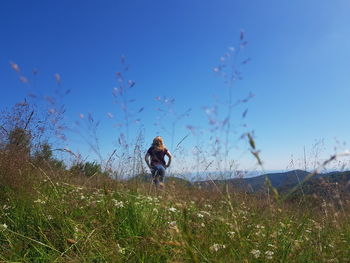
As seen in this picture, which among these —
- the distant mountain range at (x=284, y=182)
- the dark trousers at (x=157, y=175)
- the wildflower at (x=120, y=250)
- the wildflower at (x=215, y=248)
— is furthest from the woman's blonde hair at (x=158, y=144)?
the wildflower at (x=215, y=248)

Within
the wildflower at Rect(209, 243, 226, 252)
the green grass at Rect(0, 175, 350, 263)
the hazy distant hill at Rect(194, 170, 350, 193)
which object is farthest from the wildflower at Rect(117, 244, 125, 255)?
the hazy distant hill at Rect(194, 170, 350, 193)

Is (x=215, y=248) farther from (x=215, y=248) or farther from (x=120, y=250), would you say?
(x=120, y=250)

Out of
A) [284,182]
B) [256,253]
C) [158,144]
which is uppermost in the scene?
[158,144]

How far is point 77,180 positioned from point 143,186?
2.70 ft

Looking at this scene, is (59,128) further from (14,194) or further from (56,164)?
(56,164)

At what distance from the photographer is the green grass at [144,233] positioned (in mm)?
1709

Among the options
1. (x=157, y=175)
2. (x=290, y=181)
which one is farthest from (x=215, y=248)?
(x=157, y=175)

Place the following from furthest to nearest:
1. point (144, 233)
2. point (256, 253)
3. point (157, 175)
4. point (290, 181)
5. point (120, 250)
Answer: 1. point (157, 175)
2. point (290, 181)
3. point (144, 233)
4. point (120, 250)
5. point (256, 253)

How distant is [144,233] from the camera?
91.5 inches

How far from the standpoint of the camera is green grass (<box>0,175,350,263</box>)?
171 cm

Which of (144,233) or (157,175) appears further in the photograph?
(157,175)

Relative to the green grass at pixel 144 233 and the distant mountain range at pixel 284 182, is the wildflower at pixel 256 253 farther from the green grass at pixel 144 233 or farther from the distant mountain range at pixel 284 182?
the distant mountain range at pixel 284 182

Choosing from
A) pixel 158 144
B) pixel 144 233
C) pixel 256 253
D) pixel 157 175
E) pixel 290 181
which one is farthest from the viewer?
pixel 158 144

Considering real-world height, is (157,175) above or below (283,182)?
above
